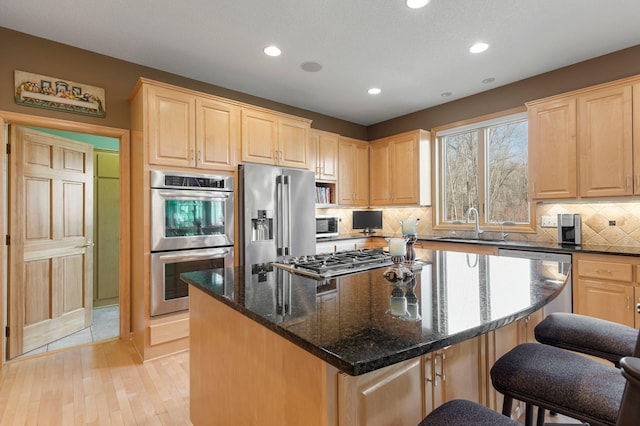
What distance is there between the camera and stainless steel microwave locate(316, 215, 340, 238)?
4.70 metres

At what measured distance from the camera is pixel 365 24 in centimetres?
258

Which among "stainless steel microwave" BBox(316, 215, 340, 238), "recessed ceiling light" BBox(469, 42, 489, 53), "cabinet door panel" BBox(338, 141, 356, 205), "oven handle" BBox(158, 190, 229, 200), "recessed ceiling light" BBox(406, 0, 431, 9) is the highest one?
"recessed ceiling light" BBox(469, 42, 489, 53)

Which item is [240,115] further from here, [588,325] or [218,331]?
[588,325]

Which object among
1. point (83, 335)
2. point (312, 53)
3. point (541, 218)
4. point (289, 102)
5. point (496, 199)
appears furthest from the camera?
point (289, 102)

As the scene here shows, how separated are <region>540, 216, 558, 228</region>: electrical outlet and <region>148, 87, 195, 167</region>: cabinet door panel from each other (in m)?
3.89

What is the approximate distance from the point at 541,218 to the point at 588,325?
2.58 meters

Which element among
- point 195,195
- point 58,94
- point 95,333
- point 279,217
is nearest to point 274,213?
point 279,217

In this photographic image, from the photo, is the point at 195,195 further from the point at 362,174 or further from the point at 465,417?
the point at 362,174

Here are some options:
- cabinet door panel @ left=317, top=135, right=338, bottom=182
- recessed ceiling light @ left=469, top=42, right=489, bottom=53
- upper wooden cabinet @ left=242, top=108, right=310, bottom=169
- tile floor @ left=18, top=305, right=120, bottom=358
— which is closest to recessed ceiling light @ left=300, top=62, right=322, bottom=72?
upper wooden cabinet @ left=242, top=108, right=310, bottom=169

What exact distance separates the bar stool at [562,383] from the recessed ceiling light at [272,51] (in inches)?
116

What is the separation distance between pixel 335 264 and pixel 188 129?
2148 mm

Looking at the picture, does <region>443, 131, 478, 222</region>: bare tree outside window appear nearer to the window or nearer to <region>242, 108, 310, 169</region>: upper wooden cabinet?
the window

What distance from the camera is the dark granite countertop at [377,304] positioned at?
0.78m

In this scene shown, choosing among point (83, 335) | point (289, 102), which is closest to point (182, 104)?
point (289, 102)
